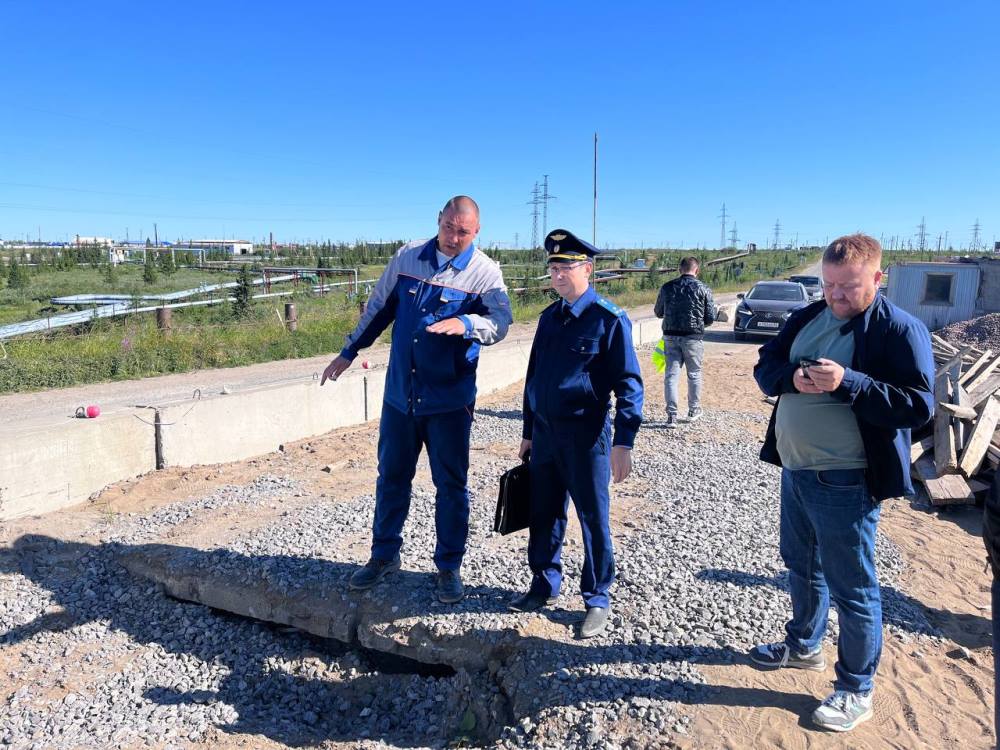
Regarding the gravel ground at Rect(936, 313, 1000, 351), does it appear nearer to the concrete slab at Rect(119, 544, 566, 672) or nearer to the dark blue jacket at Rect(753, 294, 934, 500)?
the dark blue jacket at Rect(753, 294, 934, 500)

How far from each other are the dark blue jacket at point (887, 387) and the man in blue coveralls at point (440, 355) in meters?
1.68

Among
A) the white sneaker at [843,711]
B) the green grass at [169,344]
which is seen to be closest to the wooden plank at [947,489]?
the white sneaker at [843,711]

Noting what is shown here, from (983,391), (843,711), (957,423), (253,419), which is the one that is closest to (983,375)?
(983,391)

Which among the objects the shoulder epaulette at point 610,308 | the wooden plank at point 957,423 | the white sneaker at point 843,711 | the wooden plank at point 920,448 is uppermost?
the shoulder epaulette at point 610,308

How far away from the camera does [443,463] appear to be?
12.8ft

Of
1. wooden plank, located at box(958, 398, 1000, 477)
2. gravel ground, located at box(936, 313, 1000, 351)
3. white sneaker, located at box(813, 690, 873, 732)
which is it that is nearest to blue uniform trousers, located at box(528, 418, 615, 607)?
white sneaker, located at box(813, 690, 873, 732)

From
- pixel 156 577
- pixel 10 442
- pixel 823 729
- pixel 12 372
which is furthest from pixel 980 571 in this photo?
pixel 12 372

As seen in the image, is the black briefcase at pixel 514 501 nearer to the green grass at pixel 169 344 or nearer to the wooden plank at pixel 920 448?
the wooden plank at pixel 920 448

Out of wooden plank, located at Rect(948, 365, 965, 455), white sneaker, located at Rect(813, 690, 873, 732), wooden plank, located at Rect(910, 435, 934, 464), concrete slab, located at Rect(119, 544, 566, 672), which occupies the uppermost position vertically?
wooden plank, located at Rect(948, 365, 965, 455)

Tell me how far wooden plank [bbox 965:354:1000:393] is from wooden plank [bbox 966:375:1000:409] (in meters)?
0.08

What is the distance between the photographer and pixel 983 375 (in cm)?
925

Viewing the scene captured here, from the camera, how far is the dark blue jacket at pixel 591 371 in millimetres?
3381

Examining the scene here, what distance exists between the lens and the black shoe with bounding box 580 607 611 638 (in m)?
3.60

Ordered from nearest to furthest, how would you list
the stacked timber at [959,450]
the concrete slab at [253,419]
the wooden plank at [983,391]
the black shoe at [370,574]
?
1. the black shoe at [370,574]
2. the stacked timber at [959,450]
3. the concrete slab at [253,419]
4. the wooden plank at [983,391]
